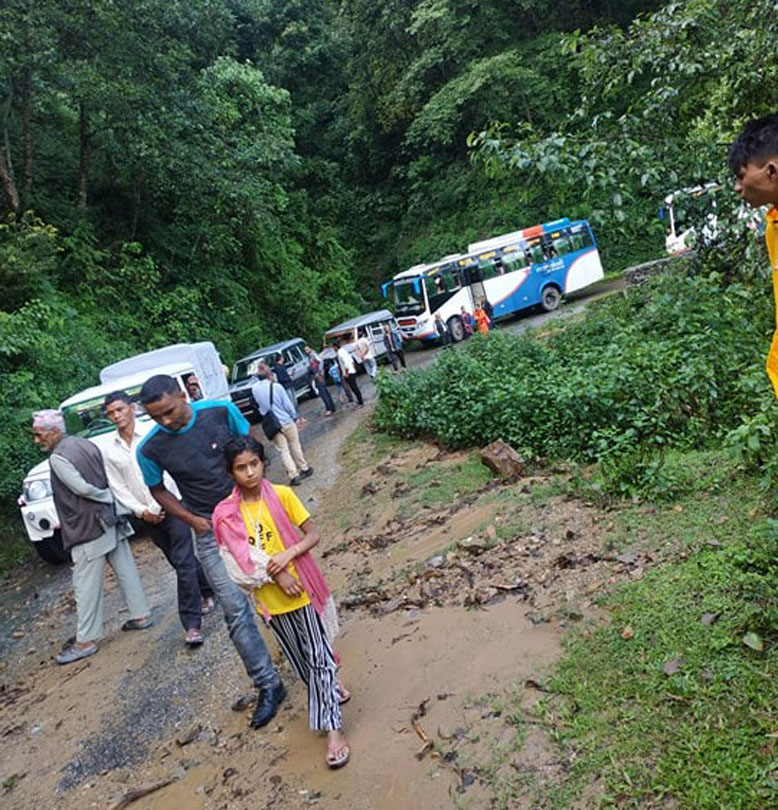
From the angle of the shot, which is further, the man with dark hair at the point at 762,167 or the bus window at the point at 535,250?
the bus window at the point at 535,250

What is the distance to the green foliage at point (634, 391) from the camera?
243 inches

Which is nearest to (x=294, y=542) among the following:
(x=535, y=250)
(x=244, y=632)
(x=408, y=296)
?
(x=244, y=632)

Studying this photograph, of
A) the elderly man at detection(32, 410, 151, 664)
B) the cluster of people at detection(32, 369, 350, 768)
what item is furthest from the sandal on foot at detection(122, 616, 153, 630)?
the elderly man at detection(32, 410, 151, 664)

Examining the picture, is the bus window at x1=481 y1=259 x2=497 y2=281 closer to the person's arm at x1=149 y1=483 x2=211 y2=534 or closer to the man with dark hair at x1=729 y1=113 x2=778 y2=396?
the person's arm at x1=149 y1=483 x2=211 y2=534

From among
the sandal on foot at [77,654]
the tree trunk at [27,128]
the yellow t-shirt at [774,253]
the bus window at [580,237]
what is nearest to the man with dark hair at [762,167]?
the yellow t-shirt at [774,253]

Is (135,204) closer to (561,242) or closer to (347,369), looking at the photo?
(347,369)

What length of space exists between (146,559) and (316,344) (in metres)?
18.1

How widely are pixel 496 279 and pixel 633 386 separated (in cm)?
1717

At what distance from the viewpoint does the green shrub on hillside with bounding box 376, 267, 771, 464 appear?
250 inches

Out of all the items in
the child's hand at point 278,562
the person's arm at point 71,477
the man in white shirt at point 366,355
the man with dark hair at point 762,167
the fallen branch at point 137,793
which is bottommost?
the fallen branch at point 137,793

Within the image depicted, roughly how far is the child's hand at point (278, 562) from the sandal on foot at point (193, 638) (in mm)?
2241

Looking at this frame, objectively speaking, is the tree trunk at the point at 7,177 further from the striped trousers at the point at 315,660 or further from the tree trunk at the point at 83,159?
the striped trousers at the point at 315,660

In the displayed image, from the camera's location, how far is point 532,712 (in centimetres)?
298

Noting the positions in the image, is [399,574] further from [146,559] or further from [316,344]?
[316,344]
